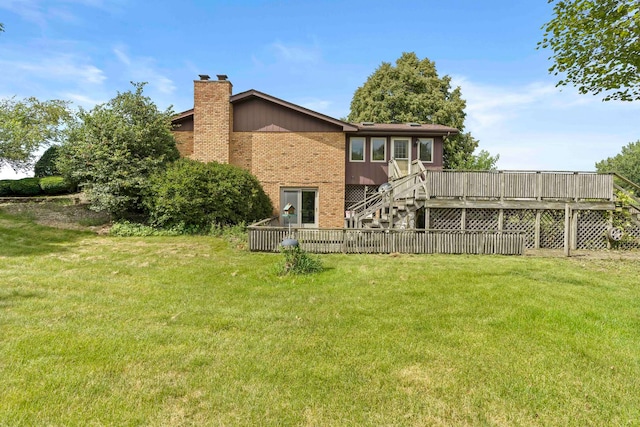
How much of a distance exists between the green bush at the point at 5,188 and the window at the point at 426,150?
22613 millimetres

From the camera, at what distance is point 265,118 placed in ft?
56.0

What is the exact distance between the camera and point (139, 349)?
3867 mm

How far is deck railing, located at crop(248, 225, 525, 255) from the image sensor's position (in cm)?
1047

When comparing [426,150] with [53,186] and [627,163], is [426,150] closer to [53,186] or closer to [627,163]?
[53,186]

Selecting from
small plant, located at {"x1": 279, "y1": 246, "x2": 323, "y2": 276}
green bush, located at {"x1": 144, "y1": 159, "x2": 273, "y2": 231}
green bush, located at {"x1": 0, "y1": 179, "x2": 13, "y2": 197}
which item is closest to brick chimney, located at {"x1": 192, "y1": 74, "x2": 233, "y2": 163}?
green bush, located at {"x1": 144, "y1": 159, "x2": 273, "y2": 231}

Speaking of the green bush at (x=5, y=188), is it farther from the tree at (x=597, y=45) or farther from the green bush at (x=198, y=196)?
the tree at (x=597, y=45)

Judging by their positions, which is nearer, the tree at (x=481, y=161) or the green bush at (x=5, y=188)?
the green bush at (x=5, y=188)

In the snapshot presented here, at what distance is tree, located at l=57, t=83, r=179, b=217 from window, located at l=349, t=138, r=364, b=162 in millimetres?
9259

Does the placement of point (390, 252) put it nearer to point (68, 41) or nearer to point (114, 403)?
point (114, 403)

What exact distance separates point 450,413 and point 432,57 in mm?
34831

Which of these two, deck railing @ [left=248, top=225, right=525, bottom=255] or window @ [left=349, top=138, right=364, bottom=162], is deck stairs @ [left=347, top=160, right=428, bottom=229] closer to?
deck railing @ [left=248, top=225, right=525, bottom=255]

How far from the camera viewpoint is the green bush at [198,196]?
12.7m

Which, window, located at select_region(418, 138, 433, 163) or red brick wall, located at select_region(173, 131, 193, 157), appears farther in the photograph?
window, located at select_region(418, 138, 433, 163)

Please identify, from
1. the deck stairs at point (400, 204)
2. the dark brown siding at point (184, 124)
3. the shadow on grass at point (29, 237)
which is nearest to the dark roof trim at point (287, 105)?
the dark brown siding at point (184, 124)
